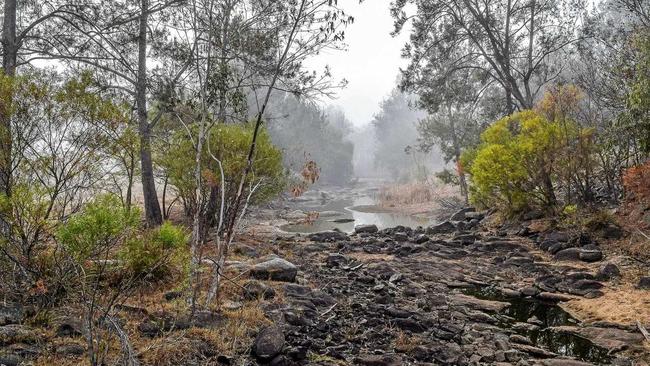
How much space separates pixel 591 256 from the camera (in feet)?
29.3

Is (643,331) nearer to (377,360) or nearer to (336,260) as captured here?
(377,360)

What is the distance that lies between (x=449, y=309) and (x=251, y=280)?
299cm

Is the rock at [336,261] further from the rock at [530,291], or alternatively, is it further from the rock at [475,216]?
the rock at [475,216]

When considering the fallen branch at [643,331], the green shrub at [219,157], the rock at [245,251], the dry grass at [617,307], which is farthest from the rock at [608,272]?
the rock at [245,251]

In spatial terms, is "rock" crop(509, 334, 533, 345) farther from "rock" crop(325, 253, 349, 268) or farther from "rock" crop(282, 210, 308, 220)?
"rock" crop(282, 210, 308, 220)

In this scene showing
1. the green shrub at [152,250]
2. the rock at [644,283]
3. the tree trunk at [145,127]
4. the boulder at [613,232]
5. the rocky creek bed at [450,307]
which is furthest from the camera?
the tree trunk at [145,127]

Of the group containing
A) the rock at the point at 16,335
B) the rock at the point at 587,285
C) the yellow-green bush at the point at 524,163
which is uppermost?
the yellow-green bush at the point at 524,163

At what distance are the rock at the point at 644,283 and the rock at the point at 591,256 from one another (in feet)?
5.76

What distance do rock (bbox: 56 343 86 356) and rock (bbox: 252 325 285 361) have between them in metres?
1.52

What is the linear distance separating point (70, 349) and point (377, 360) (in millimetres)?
2823

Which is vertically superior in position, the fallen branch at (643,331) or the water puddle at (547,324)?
the fallen branch at (643,331)

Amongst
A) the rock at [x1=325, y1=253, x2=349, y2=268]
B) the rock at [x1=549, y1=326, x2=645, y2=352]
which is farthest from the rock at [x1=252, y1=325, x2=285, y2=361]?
the rock at [x1=325, y1=253, x2=349, y2=268]

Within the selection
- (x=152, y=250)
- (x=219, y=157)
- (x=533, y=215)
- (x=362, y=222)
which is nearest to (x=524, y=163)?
(x=533, y=215)

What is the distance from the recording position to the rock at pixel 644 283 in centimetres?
698
